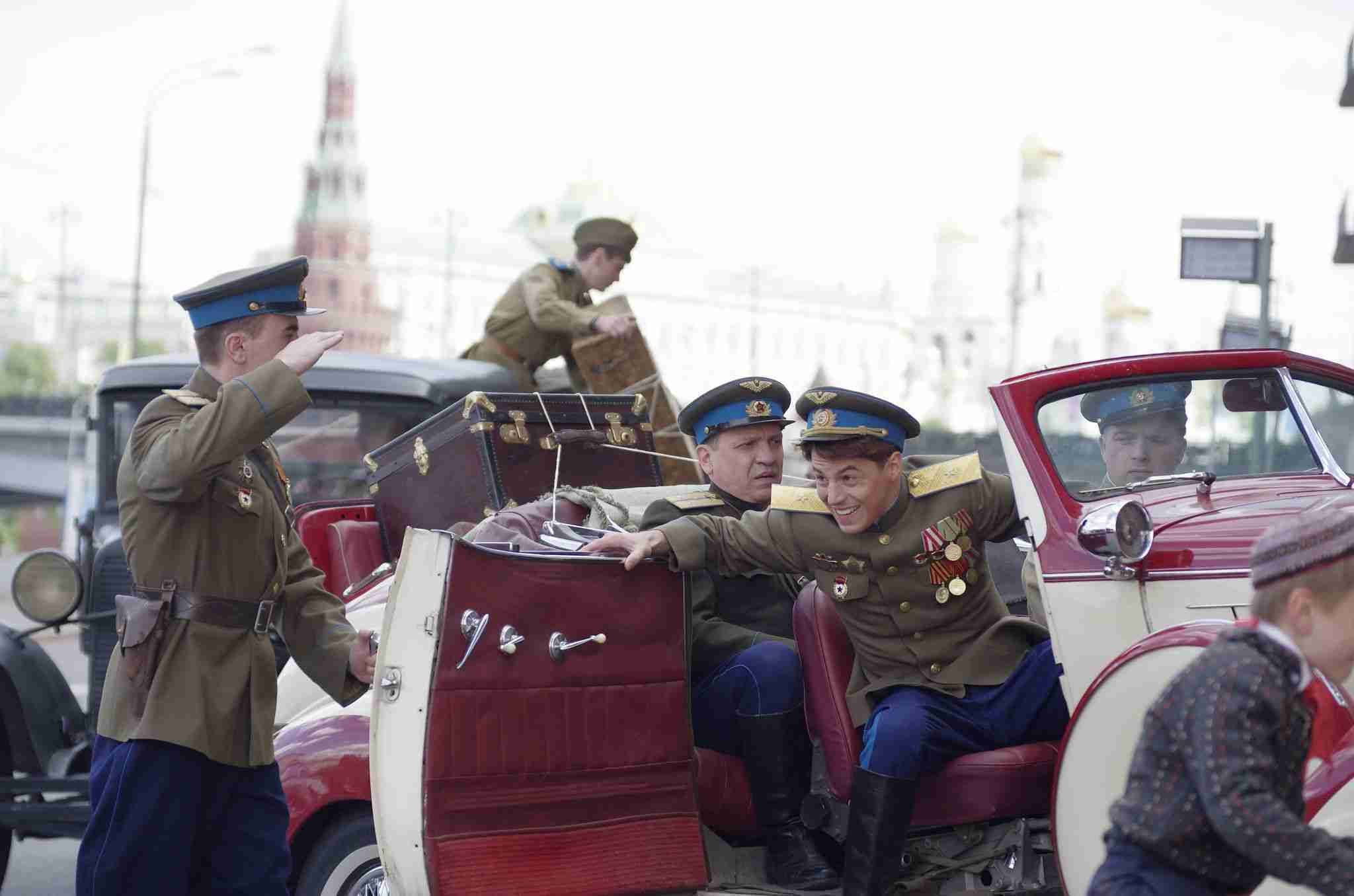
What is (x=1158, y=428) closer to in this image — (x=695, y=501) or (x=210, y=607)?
(x=695, y=501)

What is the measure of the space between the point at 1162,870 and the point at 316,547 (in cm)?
457

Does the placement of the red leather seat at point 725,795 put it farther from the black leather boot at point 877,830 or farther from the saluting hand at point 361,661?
the saluting hand at point 361,661

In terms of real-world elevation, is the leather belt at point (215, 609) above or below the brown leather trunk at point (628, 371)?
below

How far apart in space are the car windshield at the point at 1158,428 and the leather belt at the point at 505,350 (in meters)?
4.40

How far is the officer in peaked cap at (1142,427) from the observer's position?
477 centimetres

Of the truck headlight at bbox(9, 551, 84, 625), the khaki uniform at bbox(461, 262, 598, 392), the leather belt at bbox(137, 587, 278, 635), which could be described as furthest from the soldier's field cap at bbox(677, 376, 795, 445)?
the truck headlight at bbox(9, 551, 84, 625)

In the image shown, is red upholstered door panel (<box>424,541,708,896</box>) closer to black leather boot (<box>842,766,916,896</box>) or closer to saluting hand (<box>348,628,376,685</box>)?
saluting hand (<box>348,628,376,685</box>)

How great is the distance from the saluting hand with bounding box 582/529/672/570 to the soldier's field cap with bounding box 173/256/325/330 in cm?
107

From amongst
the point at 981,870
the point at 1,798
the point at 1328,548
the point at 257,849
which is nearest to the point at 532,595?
the point at 257,849

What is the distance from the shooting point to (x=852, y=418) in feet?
15.4

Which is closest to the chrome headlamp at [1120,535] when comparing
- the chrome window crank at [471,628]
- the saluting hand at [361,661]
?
the chrome window crank at [471,628]

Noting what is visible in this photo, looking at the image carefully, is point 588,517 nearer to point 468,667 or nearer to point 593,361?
point 468,667

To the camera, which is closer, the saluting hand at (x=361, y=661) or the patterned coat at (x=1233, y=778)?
the patterned coat at (x=1233, y=778)

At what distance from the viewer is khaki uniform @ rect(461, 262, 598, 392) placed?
8.29m
